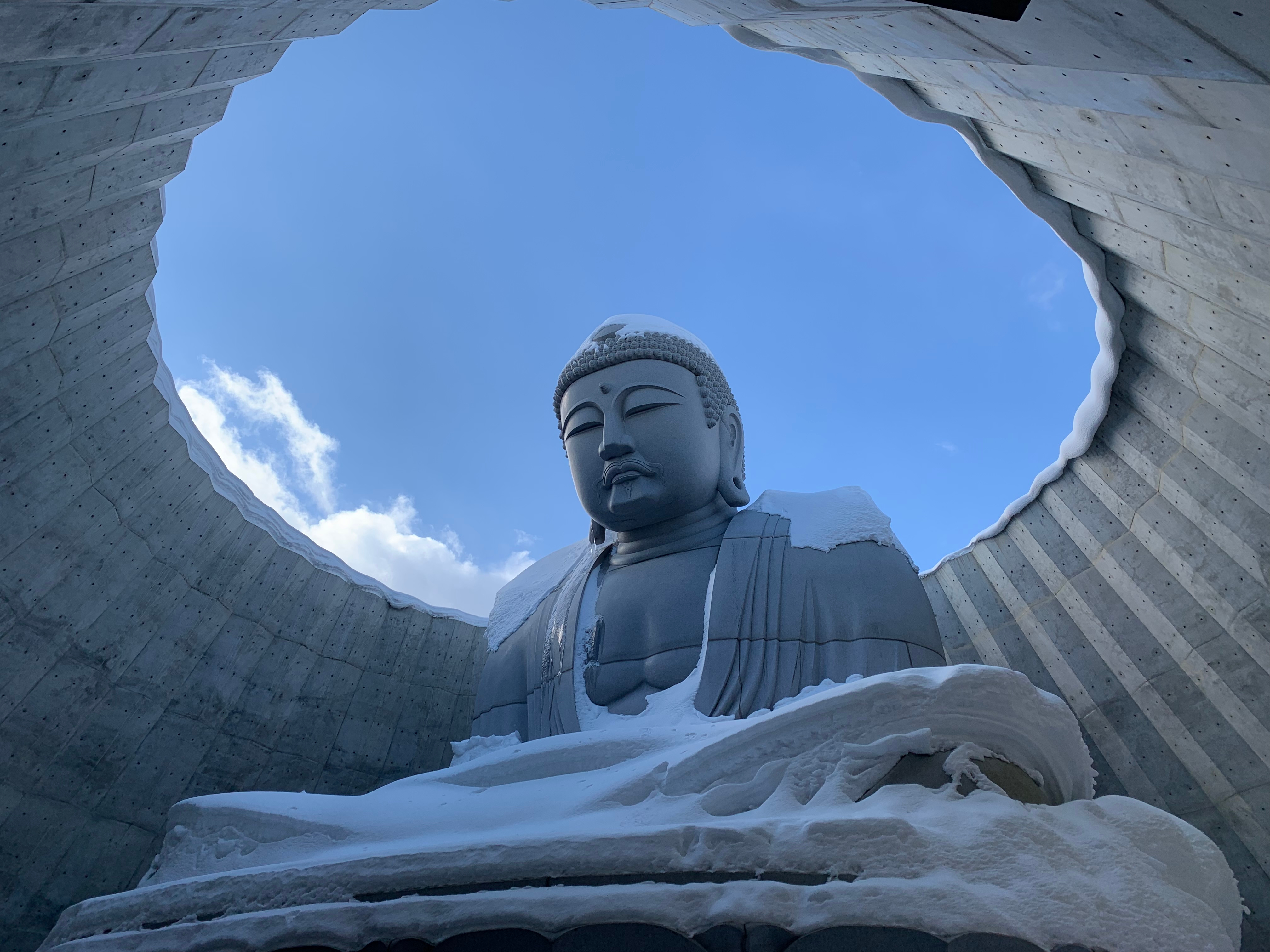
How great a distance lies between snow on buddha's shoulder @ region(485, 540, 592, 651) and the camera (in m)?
4.33

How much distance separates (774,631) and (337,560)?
9.86 ft

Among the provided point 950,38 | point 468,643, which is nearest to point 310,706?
point 468,643

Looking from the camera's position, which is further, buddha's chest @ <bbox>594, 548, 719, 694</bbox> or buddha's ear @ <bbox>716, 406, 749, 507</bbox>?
buddha's ear @ <bbox>716, 406, 749, 507</bbox>

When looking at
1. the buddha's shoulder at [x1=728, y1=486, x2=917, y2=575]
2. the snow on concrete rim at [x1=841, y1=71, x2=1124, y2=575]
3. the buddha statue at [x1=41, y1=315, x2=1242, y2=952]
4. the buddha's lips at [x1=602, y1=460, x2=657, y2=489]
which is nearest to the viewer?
the buddha statue at [x1=41, y1=315, x2=1242, y2=952]

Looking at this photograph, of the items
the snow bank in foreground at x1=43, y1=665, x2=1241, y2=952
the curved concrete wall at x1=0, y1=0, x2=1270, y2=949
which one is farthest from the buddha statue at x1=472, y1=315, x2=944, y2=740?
the curved concrete wall at x1=0, y1=0, x2=1270, y2=949

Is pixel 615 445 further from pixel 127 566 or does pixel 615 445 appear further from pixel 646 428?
pixel 127 566

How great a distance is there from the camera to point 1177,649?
3.90m

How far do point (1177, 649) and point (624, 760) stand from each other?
3.05 metres

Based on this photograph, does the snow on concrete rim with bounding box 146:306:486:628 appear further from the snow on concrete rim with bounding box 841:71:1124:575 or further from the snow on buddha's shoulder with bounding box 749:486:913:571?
the snow on concrete rim with bounding box 841:71:1124:575

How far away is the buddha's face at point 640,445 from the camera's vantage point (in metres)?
3.88

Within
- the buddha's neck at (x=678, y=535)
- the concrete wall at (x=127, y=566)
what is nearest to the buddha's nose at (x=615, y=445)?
the buddha's neck at (x=678, y=535)

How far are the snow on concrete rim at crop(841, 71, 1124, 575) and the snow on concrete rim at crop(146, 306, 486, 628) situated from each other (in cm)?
345

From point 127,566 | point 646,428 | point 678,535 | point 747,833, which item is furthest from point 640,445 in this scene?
point 127,566

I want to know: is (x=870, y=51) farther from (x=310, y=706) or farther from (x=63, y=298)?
(x=310, y=706)
